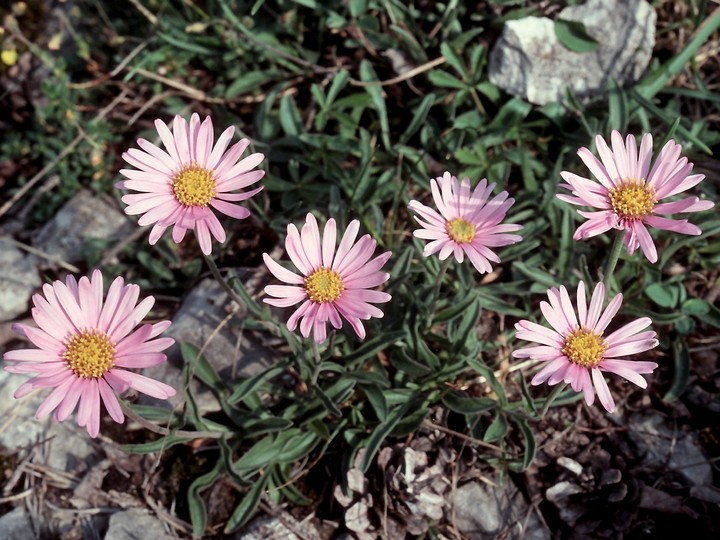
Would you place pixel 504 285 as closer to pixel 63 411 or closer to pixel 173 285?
pixel 173 285

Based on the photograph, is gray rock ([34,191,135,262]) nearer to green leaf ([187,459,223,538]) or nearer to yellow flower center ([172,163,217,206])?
yellow flower center ([172,163,217,206])

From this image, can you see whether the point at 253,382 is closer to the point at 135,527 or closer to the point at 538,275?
the point at 135,527

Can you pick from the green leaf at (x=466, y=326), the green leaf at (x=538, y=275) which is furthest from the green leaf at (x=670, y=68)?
the green leaf at (x=466, y=326)

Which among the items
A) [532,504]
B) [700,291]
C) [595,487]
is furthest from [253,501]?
[700,291]

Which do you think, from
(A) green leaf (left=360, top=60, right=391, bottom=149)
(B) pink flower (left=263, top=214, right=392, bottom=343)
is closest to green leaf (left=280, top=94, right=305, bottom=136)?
(A) green leaf (left=360, top=60, right=391, bottom=149)

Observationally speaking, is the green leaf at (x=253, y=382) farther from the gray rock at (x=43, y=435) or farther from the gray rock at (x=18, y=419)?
the gray rock at (x=18, y=419)

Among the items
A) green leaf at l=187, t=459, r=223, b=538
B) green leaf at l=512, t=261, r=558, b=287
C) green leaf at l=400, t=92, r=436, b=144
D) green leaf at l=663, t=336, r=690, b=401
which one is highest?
green leaf at l=400, t=92, r=436, b=144
